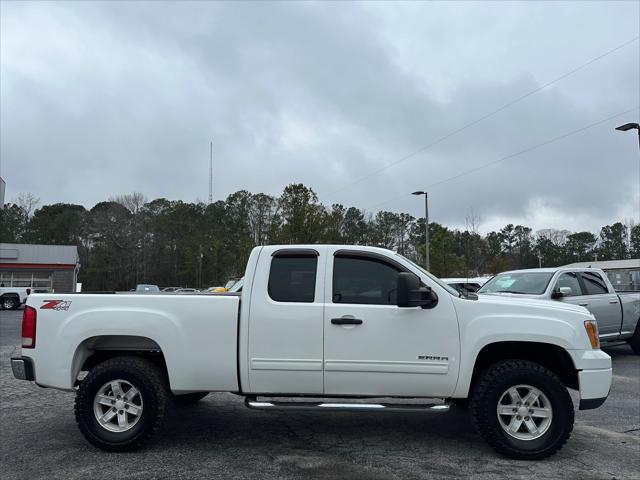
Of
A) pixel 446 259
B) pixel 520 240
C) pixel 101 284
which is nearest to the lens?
pixel 446 259

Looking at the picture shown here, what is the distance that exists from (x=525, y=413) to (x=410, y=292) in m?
1.58

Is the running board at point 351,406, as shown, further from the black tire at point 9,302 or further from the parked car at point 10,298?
the black tire at point 9,302

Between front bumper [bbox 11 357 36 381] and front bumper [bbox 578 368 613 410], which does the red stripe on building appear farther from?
front bumper [bbox 578 368 613 410]

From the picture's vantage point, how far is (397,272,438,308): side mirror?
192 inches

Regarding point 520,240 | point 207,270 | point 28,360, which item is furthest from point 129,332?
point 520,240

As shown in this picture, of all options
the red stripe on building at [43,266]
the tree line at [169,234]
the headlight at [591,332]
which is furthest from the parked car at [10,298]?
the headlight at [591,332]

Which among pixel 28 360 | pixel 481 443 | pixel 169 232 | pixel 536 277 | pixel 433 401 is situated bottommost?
pixel 481 443

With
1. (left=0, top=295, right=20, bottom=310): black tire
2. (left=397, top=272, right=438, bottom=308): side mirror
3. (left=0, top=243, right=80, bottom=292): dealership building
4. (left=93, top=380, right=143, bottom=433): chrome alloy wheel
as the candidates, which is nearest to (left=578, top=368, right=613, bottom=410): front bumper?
(left=397, top=272, right=438, bottom=308): side mirror

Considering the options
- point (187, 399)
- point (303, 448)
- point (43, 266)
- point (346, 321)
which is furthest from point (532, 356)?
point (43, 266)

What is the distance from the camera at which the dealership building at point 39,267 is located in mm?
48469

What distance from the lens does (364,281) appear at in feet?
17.2

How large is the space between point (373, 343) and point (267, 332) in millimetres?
1008

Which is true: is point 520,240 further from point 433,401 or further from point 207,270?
point 433,401

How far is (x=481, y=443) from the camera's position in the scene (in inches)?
213
